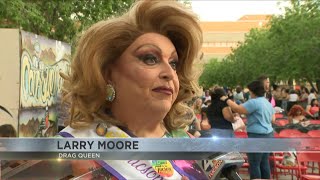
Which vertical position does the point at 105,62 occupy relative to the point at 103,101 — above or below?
above

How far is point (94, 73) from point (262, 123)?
494cm

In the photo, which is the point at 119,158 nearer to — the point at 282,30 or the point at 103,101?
the point at 103,101

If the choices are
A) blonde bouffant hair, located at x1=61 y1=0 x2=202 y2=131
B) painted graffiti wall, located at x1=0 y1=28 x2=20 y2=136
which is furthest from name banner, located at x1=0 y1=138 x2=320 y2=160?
painted graffiti wall, located at x1=0 y1=28 x2=20 y2=136

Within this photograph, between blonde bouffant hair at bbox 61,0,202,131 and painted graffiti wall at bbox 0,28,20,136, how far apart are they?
14.5ft

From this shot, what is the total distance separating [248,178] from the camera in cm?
137

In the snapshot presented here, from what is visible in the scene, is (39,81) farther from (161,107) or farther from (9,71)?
(161,107)

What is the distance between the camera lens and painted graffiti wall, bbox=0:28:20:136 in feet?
18.9

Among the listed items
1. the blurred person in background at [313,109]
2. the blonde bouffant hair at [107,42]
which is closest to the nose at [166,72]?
the blonde bouffant hair at [107,42]

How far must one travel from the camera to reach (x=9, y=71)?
5.82 meters

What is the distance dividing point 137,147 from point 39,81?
5714 mm

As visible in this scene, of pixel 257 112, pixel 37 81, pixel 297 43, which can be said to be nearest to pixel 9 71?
pixel 37 81

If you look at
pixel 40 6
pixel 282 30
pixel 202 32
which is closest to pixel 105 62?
pixel 202 32

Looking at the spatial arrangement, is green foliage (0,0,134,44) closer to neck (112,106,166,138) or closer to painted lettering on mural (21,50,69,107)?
painted lettering on mural (21,50,69,107)

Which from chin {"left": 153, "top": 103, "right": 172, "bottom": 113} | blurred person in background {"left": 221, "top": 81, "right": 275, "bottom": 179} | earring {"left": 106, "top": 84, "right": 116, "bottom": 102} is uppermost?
earring {"left": 106, "top": 84, "right": 116, "bottom": 102}
